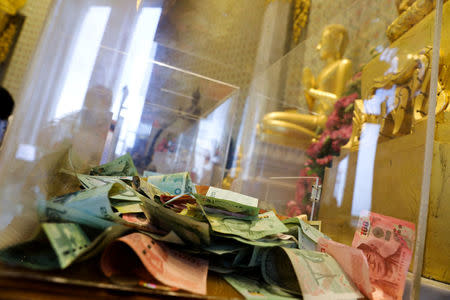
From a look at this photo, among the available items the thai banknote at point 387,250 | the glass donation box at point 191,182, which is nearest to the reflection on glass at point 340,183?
the glass donation box at point 191,182

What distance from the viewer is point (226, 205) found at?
387 millimetres

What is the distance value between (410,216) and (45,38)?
1.81 feet

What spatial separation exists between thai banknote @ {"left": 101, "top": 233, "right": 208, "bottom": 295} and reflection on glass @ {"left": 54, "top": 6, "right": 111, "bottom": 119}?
0.57 ft

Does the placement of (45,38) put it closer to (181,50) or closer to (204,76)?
(181,50)

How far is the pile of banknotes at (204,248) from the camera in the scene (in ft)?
0.80

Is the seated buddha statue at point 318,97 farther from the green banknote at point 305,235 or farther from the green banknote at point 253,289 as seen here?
the green banknote at point 253,289

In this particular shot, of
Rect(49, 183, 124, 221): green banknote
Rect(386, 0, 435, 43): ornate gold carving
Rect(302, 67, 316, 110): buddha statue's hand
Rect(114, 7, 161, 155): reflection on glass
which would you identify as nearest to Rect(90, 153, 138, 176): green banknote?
Rect(114, 7, 161, 155): reflection on glass

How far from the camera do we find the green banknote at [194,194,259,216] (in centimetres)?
38

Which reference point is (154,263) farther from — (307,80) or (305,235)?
(307,80)

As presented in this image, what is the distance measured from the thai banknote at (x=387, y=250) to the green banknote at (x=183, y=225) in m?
0.21

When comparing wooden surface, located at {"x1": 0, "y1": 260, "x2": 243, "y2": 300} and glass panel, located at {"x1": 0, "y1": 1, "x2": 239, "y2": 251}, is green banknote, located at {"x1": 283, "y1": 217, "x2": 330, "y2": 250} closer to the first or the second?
wooden surface, located at {"x1": 0, "y1": 260, "x2": 243, "y2": 300}

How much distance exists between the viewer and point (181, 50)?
758 mm

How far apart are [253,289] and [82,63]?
0.32m

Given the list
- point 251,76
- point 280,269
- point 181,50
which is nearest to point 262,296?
point 280,269
